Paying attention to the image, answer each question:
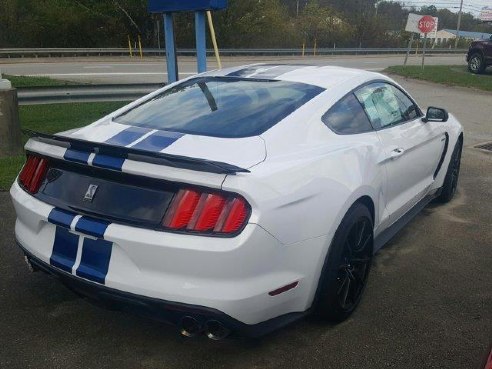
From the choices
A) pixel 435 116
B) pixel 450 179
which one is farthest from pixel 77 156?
pixel 450 179

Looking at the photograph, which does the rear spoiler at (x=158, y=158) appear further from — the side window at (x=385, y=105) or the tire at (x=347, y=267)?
the side window at (x=385, y=105)

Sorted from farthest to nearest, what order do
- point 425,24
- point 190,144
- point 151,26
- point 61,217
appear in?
point 151,26
point 425,24
point 190,144
point 61,217

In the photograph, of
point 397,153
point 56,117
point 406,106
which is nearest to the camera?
point 397,153

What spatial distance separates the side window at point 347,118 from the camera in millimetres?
3066

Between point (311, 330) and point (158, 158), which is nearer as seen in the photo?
point (158, 158)

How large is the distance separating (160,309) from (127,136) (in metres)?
1.00

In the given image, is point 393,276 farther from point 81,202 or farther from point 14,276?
point 14,276

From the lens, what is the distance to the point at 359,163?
2977 mm

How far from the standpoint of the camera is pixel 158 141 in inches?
105

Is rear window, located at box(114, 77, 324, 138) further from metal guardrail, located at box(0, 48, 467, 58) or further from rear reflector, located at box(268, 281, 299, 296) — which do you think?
metal guardrail, located at box(0, 48, 467, 58)

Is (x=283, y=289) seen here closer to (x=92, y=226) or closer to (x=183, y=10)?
(x=92, y=226)

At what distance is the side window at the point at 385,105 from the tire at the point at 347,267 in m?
0.83

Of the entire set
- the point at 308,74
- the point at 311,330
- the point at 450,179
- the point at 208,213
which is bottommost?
the point at 311,330

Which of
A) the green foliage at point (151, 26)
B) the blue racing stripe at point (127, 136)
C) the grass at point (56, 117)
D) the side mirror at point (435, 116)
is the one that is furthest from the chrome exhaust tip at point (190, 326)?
the green foliage at point (151, 26)
